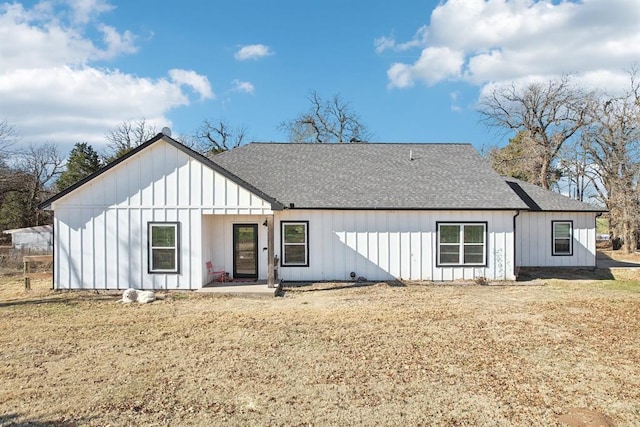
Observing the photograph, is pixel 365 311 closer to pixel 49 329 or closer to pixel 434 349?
pixel 434 349

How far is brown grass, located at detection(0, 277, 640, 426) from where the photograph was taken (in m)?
4.97

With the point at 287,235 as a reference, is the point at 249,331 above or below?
below

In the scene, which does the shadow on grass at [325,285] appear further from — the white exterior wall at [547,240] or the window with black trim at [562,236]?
the window with black trim at [562,236]

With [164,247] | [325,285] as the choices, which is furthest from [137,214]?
[325,285]

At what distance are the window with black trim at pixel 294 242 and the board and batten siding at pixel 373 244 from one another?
175 millimetres

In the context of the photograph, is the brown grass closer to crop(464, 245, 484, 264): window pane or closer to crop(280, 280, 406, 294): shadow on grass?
crop(280, 280, 406, 294): shadow on grass

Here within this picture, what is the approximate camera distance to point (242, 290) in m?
12.4

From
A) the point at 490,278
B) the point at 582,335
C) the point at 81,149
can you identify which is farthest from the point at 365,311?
the point at 81,149

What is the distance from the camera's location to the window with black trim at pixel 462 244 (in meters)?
Answer: 14.7

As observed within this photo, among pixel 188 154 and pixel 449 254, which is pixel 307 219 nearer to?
pixel 188 154

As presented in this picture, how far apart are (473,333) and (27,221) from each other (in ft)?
113

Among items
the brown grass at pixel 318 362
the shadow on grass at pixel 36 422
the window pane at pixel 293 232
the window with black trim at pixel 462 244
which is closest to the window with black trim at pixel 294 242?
the window pane at pixel 293 232

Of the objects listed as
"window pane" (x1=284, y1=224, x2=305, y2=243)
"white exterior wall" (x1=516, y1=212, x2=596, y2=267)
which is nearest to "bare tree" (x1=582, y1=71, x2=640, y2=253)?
"white exterior wall" (x1=516, y1=212, x2=596, y2=267)

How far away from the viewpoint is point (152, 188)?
1285 centimetres
